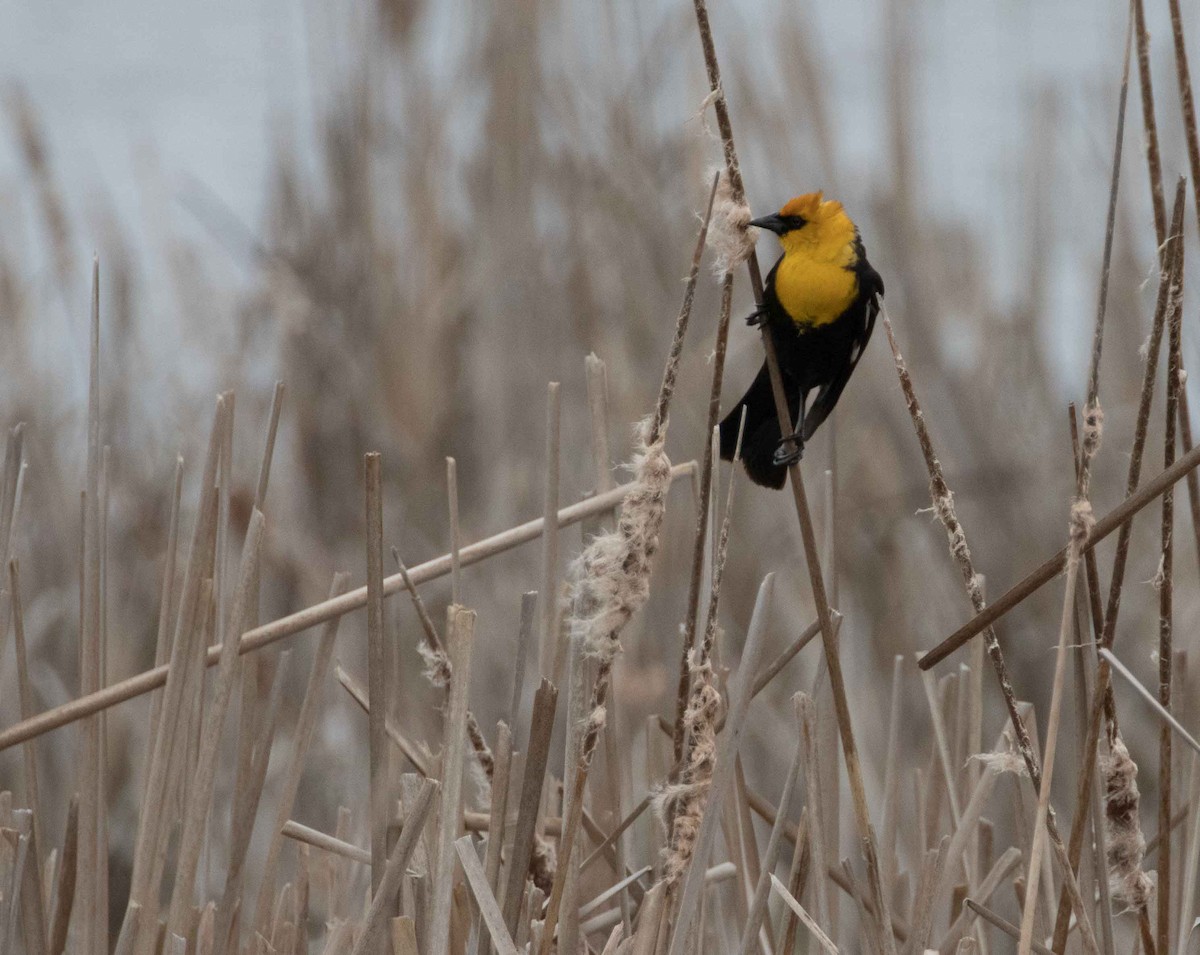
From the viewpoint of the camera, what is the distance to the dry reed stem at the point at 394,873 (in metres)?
0.84

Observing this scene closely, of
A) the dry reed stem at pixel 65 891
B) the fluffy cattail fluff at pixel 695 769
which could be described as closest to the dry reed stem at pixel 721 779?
the fluffy cattail fluff at pixel 695 769

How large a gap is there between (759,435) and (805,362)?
71 millimetres

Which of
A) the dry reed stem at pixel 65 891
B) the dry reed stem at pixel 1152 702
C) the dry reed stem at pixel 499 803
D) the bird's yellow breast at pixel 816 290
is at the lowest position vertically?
the dry reed stem at pixel 65 891

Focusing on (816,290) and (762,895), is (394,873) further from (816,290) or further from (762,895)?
(816,290)

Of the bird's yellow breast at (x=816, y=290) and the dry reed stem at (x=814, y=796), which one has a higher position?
the bird's yellow breast at (x=816, y=290)

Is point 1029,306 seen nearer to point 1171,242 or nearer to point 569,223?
point 569,223

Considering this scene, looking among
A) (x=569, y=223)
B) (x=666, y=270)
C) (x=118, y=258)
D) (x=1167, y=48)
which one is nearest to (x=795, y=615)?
(x=666, y=270)

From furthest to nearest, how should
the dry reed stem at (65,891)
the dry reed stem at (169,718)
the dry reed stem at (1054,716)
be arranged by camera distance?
the dry reed stem at (65,891) → the dry reed stem at (169,718) → the dry reed stem at (1054,716)

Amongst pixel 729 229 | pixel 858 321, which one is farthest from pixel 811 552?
pixel 858 321

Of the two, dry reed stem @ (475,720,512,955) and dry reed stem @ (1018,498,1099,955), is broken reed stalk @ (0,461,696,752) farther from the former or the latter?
dry reed stem @ (1018,498,1099,955)

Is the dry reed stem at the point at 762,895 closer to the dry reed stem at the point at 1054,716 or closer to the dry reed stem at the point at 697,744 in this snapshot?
the dry reed stem at the point at 697,744

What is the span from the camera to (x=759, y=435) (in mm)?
1061

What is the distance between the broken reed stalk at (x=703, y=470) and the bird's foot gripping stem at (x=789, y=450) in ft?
0.16

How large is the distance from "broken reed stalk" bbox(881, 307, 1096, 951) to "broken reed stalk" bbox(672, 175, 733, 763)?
0.10 m
